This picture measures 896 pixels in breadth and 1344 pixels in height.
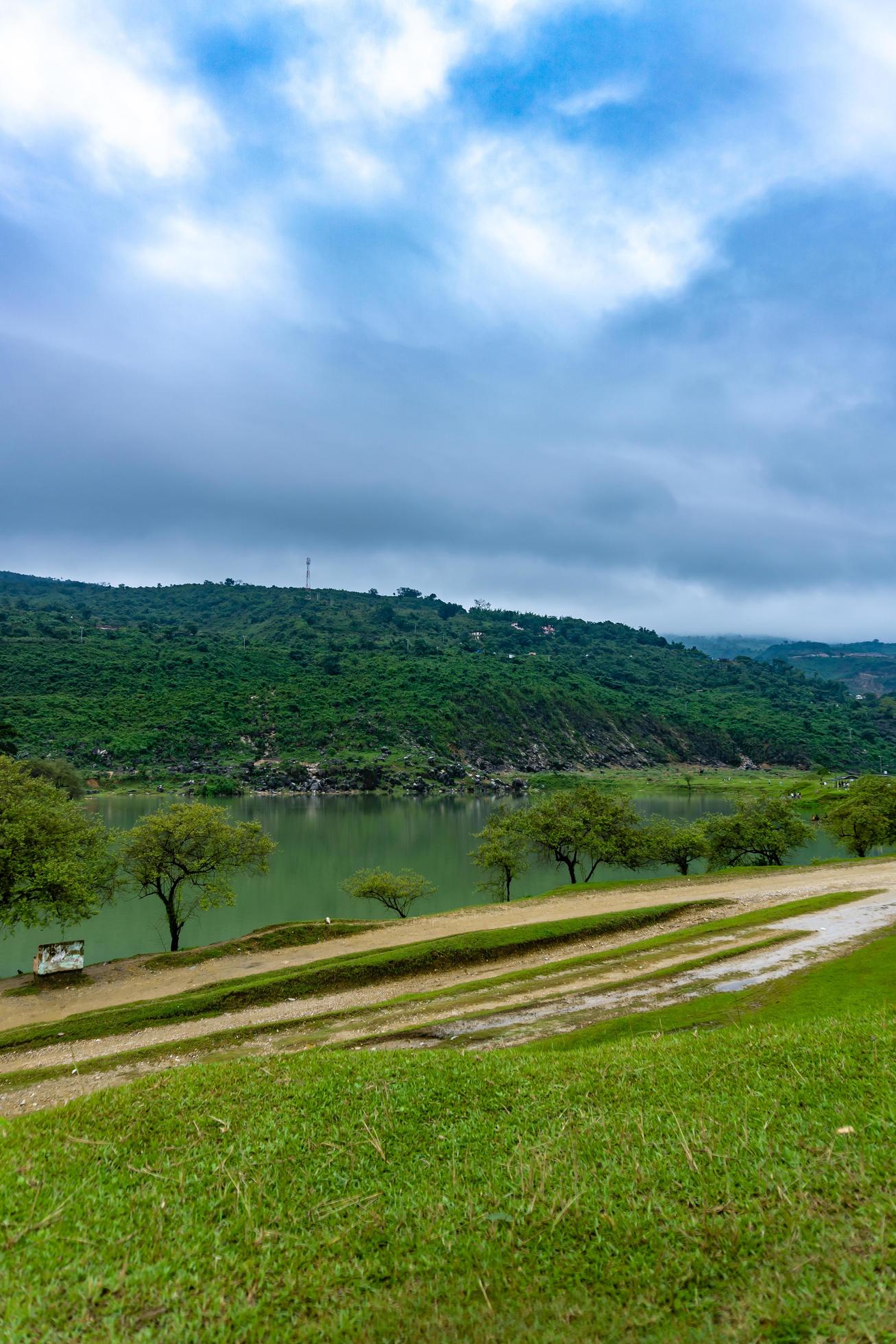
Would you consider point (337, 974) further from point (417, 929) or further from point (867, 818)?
point (867, 818)

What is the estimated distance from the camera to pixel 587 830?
43000 mm

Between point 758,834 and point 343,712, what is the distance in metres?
103

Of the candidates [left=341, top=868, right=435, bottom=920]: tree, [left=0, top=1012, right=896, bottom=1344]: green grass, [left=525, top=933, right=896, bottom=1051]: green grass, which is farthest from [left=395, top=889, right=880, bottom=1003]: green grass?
[left=341, top=868, right=435, bottom=920]: tree

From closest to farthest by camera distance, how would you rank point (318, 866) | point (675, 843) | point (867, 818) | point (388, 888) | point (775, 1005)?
point (775, 1005) → point (388, 888) → point (675, 843) → point (867, 818) → point (318, 866)

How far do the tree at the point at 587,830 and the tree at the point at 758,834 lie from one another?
7930mm

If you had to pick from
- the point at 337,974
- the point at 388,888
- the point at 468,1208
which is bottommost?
the point at 388,888

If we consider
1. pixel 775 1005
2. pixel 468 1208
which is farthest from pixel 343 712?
pixel 468 1208

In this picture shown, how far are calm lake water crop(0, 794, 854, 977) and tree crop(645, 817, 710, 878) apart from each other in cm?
395

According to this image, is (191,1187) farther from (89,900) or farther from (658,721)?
(658,721)

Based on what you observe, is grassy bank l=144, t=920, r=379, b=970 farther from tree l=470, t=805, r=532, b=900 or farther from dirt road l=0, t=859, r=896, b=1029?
tree l=470, t=805, r=532, b=900

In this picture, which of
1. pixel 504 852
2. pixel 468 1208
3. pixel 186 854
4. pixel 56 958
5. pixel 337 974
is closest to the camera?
pixel 468 1208

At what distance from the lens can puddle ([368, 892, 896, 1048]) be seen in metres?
15.7

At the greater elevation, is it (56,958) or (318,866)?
(56,958)

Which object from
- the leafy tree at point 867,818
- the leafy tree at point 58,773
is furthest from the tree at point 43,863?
the leafy tree at point 867,818
